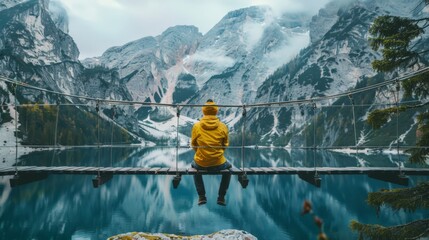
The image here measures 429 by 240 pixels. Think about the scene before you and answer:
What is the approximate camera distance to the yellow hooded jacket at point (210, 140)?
788cm

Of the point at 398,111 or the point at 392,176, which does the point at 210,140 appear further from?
the point at 392,176

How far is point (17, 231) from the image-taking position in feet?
84.1

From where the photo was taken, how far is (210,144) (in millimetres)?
7891

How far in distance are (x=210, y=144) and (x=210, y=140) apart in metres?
0.09

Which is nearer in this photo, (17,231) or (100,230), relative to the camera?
(17,231)

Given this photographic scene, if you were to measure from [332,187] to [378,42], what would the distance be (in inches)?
1735

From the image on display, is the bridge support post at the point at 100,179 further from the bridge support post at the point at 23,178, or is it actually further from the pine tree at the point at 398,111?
the pine tree at the point at 398,111

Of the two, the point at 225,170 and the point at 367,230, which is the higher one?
the point at 225,170

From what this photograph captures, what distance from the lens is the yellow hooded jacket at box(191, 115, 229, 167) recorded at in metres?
7.88

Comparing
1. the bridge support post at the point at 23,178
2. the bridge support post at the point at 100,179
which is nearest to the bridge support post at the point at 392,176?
the bridge support post at the point at 100,179

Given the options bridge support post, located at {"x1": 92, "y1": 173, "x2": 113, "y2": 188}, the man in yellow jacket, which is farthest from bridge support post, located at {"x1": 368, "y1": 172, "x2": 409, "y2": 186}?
bridge support post, located at {"x1": 92, "y1": 173, "x2": 113, "y2": 188}

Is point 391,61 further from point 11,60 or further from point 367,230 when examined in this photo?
point 11,60

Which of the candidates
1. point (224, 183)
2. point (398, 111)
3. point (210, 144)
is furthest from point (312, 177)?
point (210, 144)

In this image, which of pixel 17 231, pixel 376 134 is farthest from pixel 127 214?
pixel 376 134
